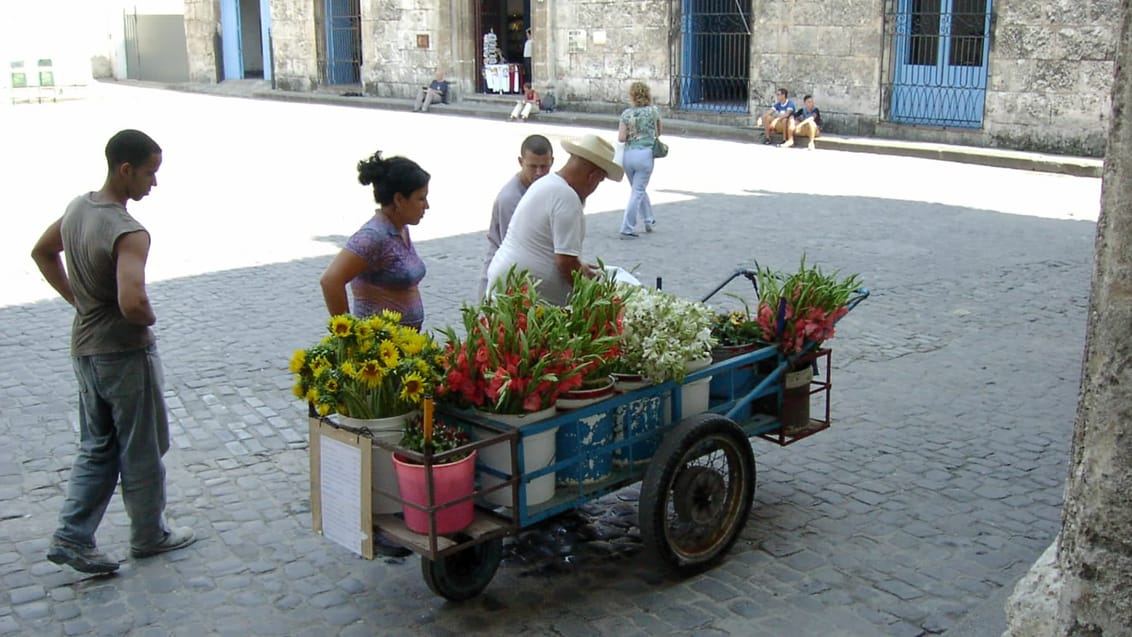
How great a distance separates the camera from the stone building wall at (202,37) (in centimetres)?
3584

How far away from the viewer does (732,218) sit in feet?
43.1

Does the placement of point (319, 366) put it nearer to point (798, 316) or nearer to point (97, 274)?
point (97, 274)

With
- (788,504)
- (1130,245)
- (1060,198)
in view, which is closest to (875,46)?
(1060,198)

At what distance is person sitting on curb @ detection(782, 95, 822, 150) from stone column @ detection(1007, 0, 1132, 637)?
18.1m

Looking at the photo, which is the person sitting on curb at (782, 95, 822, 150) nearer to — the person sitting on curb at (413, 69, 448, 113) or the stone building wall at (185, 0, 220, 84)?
the person sitting on curb at (413, 69, 448, 113)

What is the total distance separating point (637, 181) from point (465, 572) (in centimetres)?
782

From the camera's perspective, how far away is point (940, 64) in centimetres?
2012

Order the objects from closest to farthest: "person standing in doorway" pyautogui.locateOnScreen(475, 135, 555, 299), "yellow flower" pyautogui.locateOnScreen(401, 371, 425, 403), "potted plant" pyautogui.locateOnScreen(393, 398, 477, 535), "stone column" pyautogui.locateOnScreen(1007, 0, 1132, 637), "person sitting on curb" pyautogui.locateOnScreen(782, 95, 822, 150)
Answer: "stone column" pyautogui.locateOnScreen(1007, 0, 1132, 637), "potted plant" pyautogui.locateOnScreen(393, 398, 477, 535), "yellow flower" pyautogui.locateOnScreen(401, 371, 425, 403), "person standing in doorway" pyautogui.locateOnScreen(475, 135, 555, 299), "person sitting on curb" pyautogui.locateOnScreen(782, 95, 822, 150)

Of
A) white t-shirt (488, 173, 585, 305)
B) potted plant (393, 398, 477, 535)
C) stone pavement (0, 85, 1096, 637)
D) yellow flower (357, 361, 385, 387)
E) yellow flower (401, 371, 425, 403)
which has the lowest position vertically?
stone pavement (0, 85, 1096, 637)

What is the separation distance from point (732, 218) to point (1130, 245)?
11.0m

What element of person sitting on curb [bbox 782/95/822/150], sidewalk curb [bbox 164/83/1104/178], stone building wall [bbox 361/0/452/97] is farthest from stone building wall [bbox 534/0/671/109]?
person sitting on curb [bbox 782/95/822/150]

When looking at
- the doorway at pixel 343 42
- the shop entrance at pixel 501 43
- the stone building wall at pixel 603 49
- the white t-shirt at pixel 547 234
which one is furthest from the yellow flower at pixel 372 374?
the doorway at pixel 343 42

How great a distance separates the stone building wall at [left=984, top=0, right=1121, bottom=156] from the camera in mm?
17438

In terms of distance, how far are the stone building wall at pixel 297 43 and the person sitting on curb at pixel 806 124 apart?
15.9 meters
